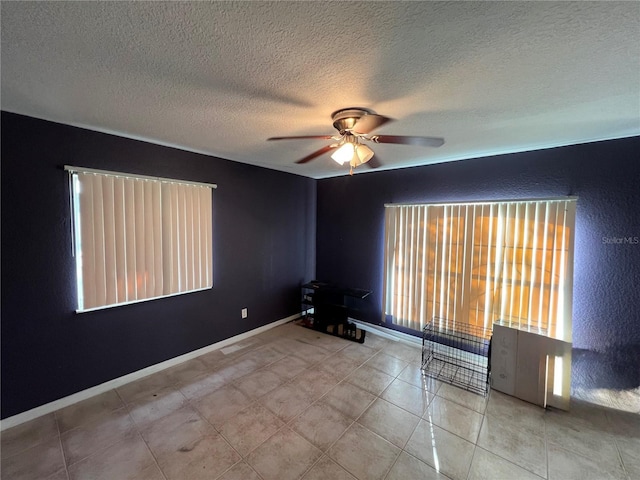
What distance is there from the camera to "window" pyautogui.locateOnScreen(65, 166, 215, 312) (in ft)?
6.97

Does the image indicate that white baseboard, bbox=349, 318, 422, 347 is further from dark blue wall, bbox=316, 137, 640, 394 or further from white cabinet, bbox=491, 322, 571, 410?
dark blue wall, bbox=316, 137, 640, 394

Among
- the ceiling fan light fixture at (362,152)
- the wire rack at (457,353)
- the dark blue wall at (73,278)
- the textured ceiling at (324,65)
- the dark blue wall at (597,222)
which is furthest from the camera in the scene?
the wire rack at (457,353)

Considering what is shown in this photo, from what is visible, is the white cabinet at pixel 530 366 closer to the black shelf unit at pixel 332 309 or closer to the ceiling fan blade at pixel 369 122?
the black shelf unit at pixel 332 309

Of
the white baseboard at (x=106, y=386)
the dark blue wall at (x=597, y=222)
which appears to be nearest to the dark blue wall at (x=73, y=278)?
the white baseboard at (x=106, y=386)

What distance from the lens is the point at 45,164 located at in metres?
1.97

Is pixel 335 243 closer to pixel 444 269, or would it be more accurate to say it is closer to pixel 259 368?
pixel 444 269

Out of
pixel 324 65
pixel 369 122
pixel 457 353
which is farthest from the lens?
pixel 457 353

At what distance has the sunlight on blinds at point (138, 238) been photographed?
213 cm

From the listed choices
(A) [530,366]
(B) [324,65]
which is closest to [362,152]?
(B) [324,65]

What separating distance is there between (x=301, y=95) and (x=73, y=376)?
2852 millimetres

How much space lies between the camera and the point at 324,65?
1214 millimetres

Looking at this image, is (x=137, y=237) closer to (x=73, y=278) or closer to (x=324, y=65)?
(x=73, y=278)

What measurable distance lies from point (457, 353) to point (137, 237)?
3593mm

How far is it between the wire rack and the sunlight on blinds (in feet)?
8.81
